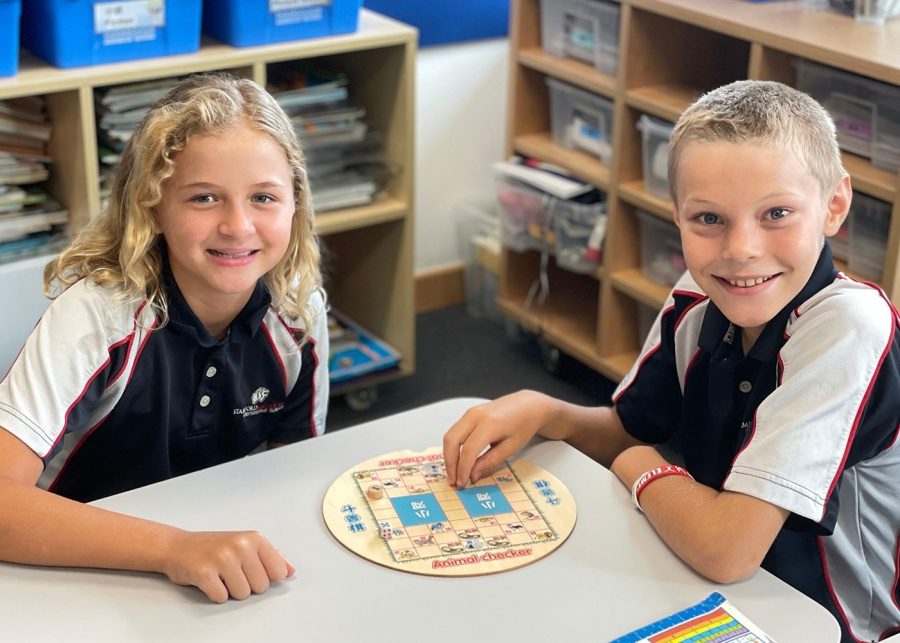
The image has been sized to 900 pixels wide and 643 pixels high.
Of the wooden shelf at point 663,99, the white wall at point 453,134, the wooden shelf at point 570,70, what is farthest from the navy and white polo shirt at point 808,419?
the white wall at point 453,134

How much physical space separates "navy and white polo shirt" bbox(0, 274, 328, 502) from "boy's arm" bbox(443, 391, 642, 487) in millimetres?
335

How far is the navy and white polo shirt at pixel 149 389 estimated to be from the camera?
50.7 inches

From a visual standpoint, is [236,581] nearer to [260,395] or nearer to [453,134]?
[260,395]

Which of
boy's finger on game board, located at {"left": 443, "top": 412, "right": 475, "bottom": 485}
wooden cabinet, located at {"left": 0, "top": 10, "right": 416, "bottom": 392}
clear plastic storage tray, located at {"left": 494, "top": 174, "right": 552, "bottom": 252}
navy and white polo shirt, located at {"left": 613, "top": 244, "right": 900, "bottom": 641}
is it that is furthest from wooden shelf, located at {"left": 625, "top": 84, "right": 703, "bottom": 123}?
boy's finger on game board, located at {"left": 443, "top": 412, "right": 475, "bottom": 485}

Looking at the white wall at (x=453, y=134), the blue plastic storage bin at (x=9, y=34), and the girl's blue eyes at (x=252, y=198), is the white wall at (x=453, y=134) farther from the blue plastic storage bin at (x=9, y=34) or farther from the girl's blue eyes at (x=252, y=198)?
the girl's blue eyes at (x=252, y=198)

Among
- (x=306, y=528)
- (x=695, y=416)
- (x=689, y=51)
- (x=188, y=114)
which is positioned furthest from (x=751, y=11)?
(x=306, y=528)

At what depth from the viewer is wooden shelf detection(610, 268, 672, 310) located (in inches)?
106

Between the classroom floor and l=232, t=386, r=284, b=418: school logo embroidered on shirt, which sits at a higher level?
l=232, t=386, r=284, b=418: school logo embroidered on shirt

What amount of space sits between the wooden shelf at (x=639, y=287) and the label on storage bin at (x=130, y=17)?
3.94 feet

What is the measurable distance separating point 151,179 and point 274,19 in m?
1.14

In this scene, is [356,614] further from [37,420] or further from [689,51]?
[689,51]

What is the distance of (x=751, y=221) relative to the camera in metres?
1.21

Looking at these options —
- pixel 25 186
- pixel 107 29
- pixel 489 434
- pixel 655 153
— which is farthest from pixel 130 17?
pixel 489 434

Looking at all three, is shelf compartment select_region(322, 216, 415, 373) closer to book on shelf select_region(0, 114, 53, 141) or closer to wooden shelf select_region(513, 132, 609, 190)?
wooden shelf select_region(513, 132, 609, 190)
